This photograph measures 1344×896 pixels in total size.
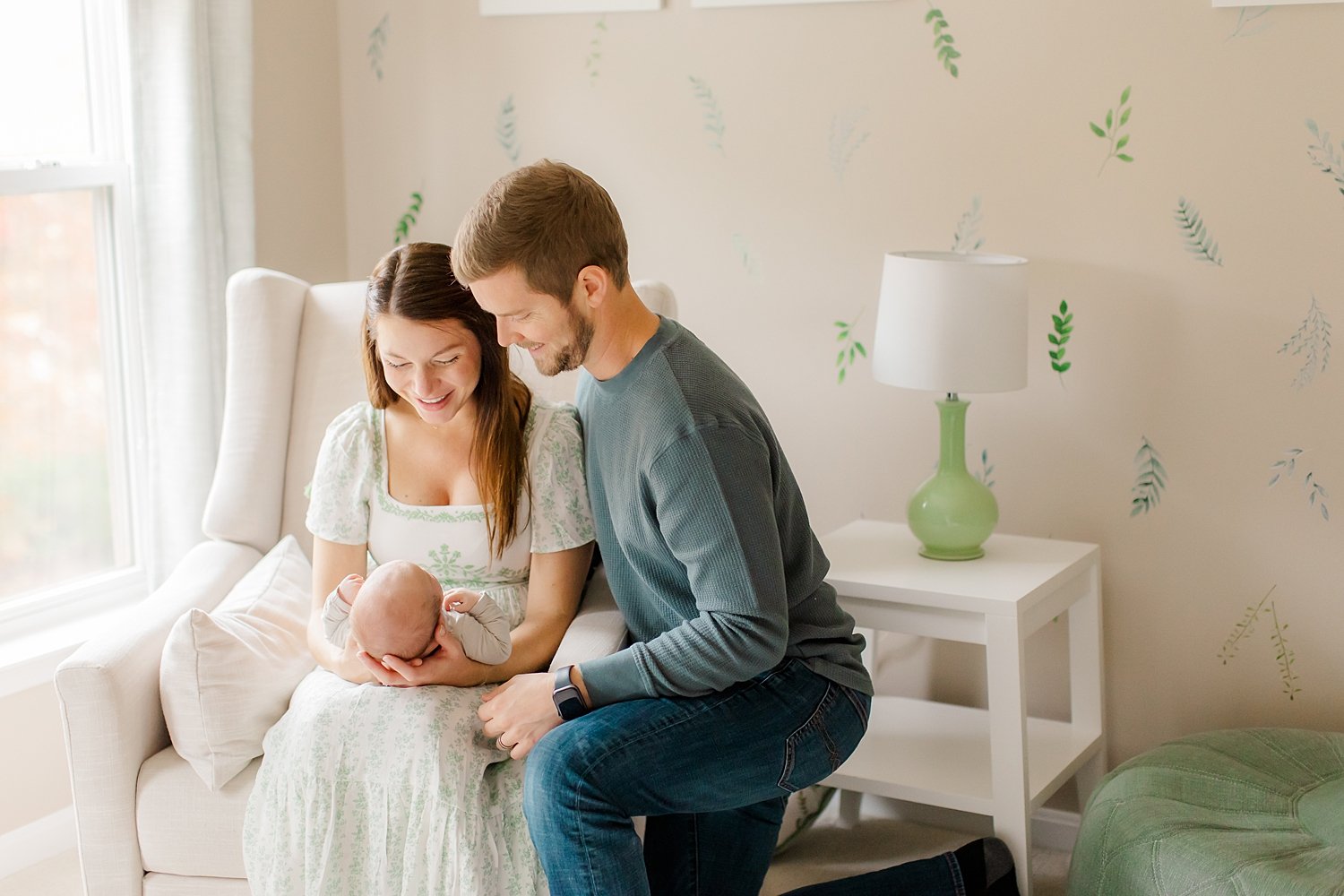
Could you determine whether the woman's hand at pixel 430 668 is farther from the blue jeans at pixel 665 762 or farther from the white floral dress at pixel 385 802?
the blue jeans at pixel 665 762

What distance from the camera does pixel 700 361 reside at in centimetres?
166

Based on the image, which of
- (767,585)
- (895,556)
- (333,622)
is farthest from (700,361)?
(895,556)

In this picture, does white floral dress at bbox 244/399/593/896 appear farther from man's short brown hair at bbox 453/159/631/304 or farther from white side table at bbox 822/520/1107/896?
white side table at bbox 822/520/1107/896

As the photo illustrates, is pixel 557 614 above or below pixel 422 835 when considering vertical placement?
above

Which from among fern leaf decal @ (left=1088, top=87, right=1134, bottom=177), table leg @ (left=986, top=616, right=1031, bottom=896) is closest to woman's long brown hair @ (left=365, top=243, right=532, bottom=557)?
table leg @ (left=986, top=616, right=1031, bottom=896)

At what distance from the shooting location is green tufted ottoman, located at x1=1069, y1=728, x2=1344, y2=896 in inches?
65.4

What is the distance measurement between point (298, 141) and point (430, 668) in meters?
1.59

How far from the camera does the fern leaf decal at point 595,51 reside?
2645 mm

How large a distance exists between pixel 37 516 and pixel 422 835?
136cm

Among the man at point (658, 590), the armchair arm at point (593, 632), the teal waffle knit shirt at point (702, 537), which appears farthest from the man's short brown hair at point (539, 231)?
the armchair arm at point (593, 632)

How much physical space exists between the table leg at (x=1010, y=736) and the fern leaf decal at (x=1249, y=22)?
1.01 meters

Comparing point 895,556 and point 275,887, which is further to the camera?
point 895,556

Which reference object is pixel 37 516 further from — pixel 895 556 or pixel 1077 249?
pixel 1077 249

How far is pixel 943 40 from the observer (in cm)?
234
